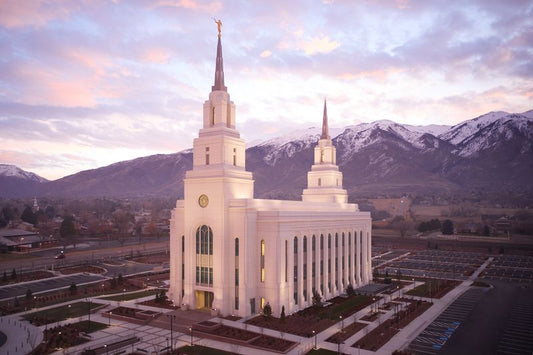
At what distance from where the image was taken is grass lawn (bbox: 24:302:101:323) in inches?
1683

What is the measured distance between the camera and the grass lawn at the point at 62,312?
4275cm

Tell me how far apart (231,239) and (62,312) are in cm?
2049

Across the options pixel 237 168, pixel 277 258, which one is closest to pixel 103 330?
pixel 277 258

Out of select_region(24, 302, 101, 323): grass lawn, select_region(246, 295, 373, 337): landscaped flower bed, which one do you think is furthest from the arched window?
select_region(24, 302, 101, 323): grass lawn

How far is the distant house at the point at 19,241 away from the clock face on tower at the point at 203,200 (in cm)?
7099

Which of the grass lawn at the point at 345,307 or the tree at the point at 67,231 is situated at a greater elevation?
the tree at the point at 67,231

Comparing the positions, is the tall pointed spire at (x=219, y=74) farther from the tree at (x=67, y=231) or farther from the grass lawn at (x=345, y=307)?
the tree at (x=67, y=231)

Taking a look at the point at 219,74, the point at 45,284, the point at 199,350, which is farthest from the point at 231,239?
the point at 45,284

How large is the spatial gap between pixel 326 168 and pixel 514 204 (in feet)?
547

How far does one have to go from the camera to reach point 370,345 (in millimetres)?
35312

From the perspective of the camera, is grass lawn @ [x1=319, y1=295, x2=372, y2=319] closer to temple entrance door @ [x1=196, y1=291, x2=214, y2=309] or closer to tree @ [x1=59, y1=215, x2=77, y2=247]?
temple entrance door @ [x1=196, y1=291, x2=214, y2=309]

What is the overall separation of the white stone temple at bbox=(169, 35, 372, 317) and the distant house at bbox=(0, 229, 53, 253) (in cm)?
6433

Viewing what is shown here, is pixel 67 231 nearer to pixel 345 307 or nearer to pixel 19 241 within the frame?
pixel 19 241

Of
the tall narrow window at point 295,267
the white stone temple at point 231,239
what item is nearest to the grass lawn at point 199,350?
the white stone temple at point 231,239
